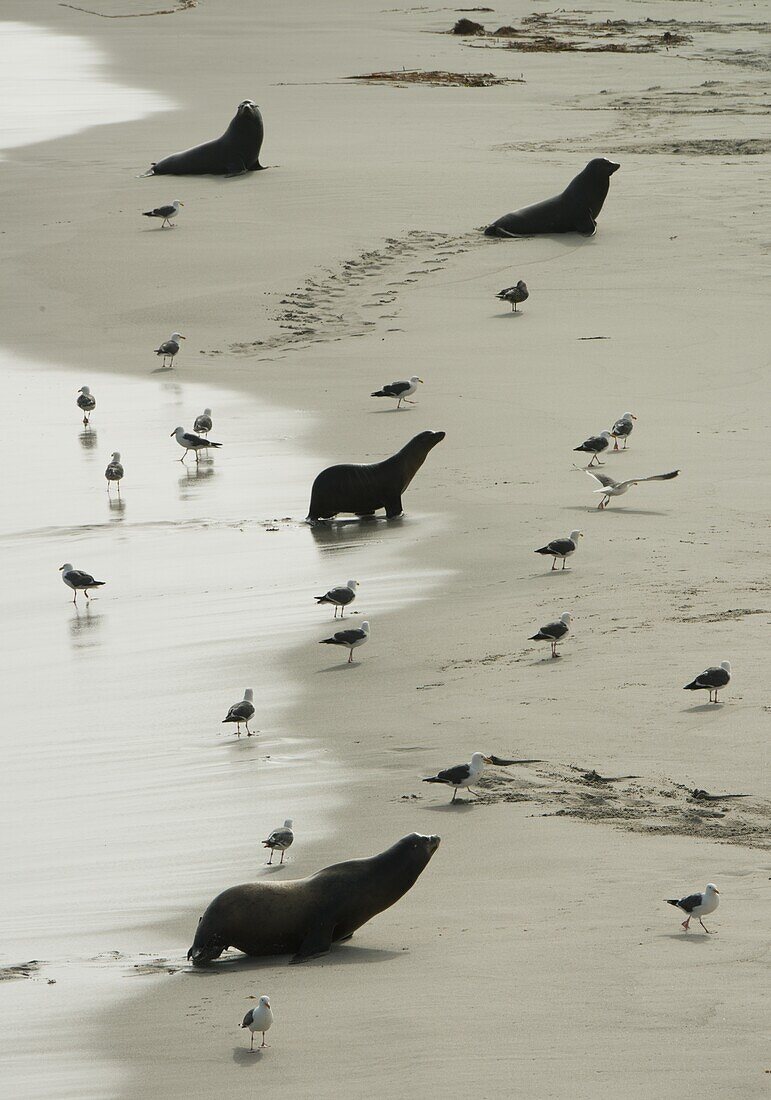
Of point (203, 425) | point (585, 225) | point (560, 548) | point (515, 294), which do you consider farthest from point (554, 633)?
point (585, 225)

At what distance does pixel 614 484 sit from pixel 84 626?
383 cm

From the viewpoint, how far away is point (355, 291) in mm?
17453

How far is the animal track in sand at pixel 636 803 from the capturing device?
634cm

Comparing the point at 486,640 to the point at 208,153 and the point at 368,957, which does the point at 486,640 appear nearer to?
the point at 368,957

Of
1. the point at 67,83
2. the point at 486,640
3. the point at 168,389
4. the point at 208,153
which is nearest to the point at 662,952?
the point at 486,640

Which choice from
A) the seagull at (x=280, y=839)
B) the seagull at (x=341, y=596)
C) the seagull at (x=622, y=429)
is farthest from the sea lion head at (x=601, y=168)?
the seagull at (x=280, y=839)

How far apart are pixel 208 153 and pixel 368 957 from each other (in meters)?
17.8

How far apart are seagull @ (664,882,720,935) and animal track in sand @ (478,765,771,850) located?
31.7 inches

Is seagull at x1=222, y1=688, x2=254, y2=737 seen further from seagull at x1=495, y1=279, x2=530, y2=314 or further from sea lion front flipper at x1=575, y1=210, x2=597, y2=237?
sea lion front flipper at x1=575, y1=210, x2=597, y2=237

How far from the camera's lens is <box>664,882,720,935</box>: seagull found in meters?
5.36

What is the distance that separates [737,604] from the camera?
897 centimetres

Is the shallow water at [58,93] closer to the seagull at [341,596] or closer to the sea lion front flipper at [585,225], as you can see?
the sea lion front flipper at [585,225]

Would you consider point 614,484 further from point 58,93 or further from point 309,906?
point 58,93

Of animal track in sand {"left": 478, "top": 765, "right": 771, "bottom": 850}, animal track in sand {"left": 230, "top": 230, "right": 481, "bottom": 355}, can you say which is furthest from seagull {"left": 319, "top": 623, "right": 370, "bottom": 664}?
animal track in sand {"left": 230, "top": 230, "right": 481, "bottom": 355}
